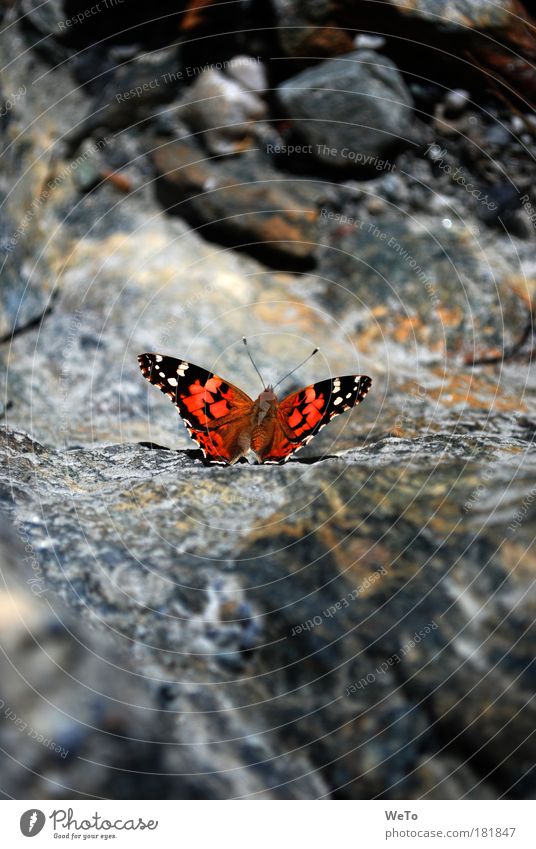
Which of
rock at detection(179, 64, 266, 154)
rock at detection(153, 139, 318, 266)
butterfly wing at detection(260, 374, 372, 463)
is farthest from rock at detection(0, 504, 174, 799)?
rock at detection(179, 64, 266, 154)

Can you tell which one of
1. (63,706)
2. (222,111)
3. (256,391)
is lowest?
(63,706)

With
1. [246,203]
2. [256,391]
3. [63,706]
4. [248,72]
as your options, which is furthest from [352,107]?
[63,706]

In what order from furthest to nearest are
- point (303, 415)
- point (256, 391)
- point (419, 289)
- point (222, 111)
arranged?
1. point (222, 111)
2. point (419, 289)
3. point (256, 391)
4. point (303, 415)

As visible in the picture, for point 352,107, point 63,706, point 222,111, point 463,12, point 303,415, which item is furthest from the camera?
point 222,111

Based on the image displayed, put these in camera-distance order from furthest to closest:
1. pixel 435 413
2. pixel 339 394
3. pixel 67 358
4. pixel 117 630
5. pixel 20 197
A: pixel 20 197 < pixel 67 358 < pixel 435 413 < pixel 339 394 < pixel 117 630

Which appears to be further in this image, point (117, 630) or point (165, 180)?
point (165, 180)

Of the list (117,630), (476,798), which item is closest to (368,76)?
(117,630)

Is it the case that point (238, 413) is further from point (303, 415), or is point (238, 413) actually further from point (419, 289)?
point (419, 289)
